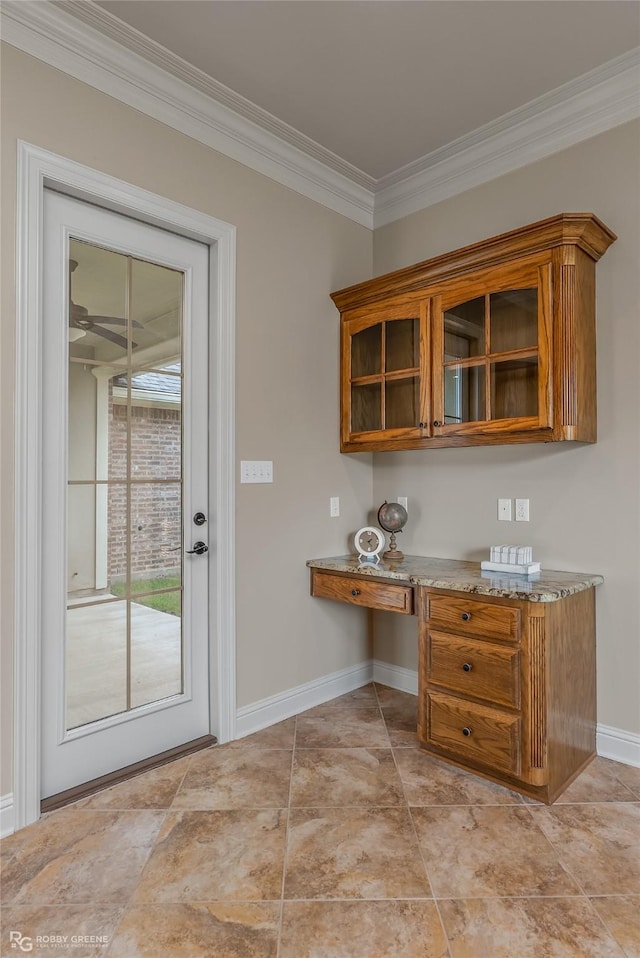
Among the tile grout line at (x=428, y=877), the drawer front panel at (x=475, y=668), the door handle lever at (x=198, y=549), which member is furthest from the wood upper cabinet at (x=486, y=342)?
the tile grout line at (x=428, y=877)

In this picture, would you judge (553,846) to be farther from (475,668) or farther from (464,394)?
(464,394)

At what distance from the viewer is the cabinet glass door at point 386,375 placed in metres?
2.68

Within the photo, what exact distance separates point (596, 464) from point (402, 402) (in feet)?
3.04

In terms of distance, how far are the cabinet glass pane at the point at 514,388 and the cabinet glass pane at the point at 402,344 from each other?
0.43 metres

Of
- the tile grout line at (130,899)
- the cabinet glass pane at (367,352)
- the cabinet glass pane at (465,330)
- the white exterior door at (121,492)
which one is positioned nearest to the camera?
the tile grout line at (130,899)

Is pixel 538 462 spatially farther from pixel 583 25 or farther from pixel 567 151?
pixel 583 25

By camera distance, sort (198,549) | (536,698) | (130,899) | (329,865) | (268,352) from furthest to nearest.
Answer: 1. (268,352)
2. (198,549)
3. (536,698)
4. (329,865)
5. (130,899)

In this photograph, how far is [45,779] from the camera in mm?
1994

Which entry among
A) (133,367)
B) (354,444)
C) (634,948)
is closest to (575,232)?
(354,444)

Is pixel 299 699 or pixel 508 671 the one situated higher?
pixel 508 671

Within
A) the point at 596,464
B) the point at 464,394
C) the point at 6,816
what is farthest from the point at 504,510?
the point at 6,816

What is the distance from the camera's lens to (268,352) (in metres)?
2.68

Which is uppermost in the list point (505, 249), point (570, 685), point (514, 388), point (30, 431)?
point (505, 249)

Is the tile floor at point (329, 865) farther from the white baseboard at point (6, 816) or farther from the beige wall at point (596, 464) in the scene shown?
the beige wall at point (596, 464)
